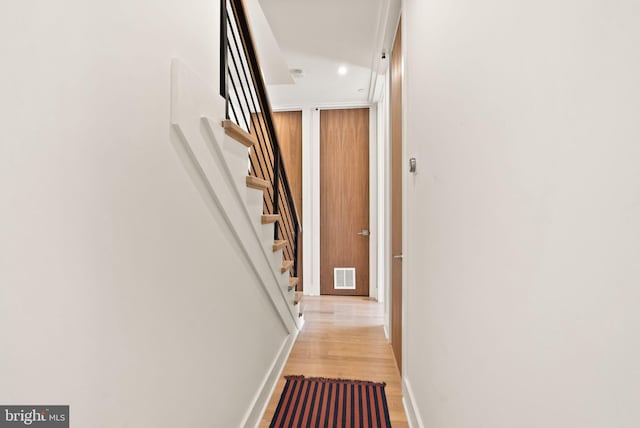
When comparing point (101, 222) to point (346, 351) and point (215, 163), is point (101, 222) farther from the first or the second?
point (346, 351)

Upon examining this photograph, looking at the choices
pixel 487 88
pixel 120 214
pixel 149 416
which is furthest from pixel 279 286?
pixel 487 88

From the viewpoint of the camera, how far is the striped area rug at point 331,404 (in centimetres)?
180

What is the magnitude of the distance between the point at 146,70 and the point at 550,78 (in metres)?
0.90

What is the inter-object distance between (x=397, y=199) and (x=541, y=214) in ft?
6.47

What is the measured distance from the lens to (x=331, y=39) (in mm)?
2871

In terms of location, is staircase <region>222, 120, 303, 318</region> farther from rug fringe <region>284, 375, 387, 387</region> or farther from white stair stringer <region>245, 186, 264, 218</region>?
rug fringe <region>284, 375, 387, 387</region>

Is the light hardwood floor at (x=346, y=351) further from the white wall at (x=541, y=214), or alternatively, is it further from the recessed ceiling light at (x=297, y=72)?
the recessed ceiling light at (x=297, y=72)

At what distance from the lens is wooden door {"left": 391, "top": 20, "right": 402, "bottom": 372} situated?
7.73ft

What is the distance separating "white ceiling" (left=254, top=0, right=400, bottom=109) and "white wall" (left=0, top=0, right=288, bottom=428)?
5.02ft

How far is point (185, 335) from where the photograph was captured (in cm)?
107

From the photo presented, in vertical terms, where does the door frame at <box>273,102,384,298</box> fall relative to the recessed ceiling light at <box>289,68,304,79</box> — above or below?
below

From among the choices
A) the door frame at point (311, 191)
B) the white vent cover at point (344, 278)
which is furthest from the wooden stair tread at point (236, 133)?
the white vent cover at point (344, 278)

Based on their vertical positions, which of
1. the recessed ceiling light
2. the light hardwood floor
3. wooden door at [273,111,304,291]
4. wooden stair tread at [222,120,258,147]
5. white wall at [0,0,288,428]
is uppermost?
the recessed ceiling light

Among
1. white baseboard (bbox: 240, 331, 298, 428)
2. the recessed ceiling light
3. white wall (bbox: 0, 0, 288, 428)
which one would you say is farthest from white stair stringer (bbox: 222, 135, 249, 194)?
the recessed ceiling light
